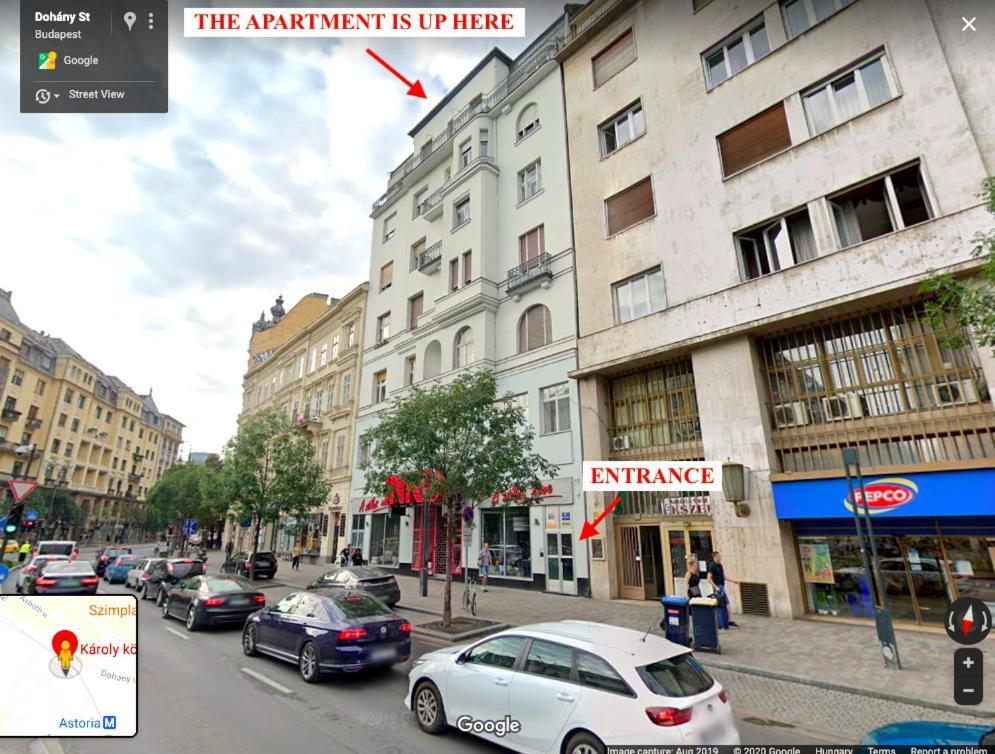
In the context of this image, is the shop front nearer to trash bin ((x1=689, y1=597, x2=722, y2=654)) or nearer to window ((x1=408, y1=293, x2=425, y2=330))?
trash bin ((x1=689, y1=597, x2=722, y2=654))

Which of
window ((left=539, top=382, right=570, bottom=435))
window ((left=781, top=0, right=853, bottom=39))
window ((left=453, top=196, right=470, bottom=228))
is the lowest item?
window ((left=539, top=382, right=570, bottom=435))

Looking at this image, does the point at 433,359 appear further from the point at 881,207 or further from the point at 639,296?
the point at 881,207

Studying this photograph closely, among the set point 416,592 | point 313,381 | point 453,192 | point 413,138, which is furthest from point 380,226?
point 416,592

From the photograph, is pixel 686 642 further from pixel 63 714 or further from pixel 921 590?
pixel 63 714

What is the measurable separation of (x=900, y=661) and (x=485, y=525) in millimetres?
14541

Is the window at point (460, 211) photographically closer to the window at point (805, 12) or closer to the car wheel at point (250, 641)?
the window at point (805, 12)

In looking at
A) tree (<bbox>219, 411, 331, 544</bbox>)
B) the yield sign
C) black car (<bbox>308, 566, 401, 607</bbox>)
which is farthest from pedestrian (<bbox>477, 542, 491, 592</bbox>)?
the yield sign

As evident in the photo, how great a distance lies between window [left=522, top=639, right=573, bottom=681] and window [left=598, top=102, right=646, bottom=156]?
61.7ft

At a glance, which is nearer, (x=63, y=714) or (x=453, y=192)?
(x=63, y=714)

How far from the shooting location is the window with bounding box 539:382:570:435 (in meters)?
19.2

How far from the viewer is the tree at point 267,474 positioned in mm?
22938

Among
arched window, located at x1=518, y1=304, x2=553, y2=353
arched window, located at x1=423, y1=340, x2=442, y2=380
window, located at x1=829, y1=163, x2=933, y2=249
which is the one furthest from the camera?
arched window, located at x1=423, y1=340, x2=442, y2=380

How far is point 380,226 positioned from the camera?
33875 millimetres

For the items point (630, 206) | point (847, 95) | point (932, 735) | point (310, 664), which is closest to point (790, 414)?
point (847, 95)
